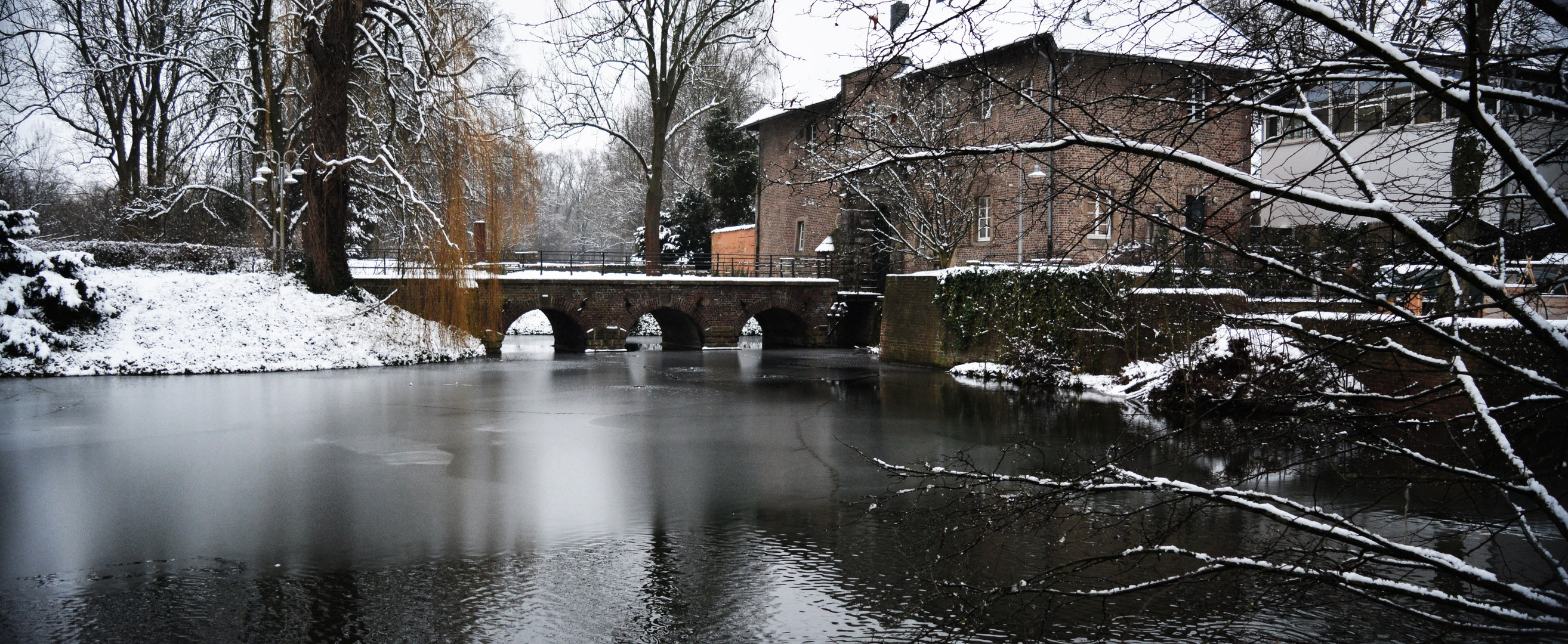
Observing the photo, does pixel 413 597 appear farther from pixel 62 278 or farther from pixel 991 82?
pixel 62 278

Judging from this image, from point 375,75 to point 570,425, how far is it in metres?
13.3

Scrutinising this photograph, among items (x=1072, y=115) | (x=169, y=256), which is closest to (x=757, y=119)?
(x=169, y=256)

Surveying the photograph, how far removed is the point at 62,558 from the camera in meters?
7.36

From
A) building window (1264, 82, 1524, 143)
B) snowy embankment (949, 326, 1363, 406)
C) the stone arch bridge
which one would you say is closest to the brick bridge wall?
the stone arch bridge

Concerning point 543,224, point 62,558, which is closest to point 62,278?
point 62,558

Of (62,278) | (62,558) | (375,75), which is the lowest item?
(62,558)

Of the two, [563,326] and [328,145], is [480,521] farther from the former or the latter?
[563,326]

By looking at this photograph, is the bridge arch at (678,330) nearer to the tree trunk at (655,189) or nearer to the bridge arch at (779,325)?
the bridge arch at (779,325)

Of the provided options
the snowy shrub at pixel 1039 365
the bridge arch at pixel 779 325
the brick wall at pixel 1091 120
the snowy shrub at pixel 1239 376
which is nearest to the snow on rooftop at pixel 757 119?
the bridge arch at pixel 779 325

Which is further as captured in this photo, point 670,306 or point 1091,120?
point 670,306

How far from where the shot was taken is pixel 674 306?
106ft

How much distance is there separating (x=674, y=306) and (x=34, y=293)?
637 inches

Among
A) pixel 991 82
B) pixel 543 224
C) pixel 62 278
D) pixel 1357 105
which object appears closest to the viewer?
pixel 991 82

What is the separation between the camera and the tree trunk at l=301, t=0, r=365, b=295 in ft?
74.8
